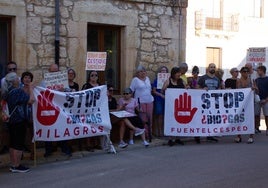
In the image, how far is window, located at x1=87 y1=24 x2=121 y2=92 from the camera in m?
13.2

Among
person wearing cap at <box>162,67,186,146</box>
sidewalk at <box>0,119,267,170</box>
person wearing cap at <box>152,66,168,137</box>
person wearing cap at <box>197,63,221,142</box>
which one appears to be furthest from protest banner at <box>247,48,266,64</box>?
person wearing cap at <box>162,67,186,146</box>

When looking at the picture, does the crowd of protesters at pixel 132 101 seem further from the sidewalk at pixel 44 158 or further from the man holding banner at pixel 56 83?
the sidewalk at pixel 44 158

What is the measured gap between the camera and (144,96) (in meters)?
12.4

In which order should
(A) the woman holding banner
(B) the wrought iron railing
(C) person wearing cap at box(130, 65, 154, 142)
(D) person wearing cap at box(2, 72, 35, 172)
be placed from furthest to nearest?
(B) the wrought iron railing, (C) person wearing cap at box(130, 65, 154, 142), (A) the woman holding banner, (D) person wearing cap at box(2, 72, 35, 172)

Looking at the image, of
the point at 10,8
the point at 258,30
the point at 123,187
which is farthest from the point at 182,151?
the point at 258,30

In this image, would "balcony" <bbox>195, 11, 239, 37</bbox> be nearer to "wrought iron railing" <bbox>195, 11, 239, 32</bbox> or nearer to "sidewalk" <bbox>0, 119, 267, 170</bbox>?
"wrought iron railing" <bbox>195, 11, 239, 32</bbox>

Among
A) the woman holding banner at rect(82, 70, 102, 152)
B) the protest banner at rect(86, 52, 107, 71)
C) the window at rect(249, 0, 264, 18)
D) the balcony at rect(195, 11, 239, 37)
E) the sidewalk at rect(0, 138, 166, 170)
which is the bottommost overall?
the sidewalk at rect(0, 138, 166, 170)

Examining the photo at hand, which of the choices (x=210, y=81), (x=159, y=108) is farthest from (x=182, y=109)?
(x=210, y=81)

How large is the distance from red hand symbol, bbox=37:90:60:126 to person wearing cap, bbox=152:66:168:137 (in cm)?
322

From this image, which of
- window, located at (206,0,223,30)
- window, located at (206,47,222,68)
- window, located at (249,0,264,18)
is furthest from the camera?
window, located at (249,0,264,18)

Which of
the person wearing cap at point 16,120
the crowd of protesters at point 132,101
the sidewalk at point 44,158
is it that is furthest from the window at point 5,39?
the person wearing cap at point 16,120

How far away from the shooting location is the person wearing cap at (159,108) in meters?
12.9

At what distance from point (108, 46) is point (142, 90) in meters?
1.84

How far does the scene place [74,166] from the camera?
31.4 ft
